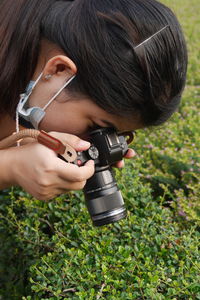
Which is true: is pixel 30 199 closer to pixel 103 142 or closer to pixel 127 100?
pixel 103 142

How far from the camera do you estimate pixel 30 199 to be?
2.01 metres

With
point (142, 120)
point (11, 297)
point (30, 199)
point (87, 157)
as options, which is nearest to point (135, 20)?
point (142, 120)

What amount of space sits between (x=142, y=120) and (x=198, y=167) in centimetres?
71

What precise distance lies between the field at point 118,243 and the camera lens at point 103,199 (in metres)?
0.08

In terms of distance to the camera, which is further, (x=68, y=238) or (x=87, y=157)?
(x=68, y=238)

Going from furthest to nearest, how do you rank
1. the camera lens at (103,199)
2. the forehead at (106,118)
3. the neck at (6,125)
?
the neck at (6,125), the camera lens at (103,199), the forehead at (106,118)

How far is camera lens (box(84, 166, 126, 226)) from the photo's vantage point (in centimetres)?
159

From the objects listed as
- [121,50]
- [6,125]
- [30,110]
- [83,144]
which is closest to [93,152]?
[83,144]

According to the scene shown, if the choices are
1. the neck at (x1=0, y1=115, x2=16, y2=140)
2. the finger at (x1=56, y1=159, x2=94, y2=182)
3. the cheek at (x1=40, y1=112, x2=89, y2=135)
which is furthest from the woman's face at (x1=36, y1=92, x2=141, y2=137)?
the neck at (x1=0, y1=115, x2=16, y2=140)

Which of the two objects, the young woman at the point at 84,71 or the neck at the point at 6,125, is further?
the neck at the point at 6,125

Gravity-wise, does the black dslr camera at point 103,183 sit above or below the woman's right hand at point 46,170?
below

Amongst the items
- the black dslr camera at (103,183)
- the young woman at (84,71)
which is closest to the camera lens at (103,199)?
the black dslr camera at (103,183)

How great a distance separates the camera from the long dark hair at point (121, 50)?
143cm

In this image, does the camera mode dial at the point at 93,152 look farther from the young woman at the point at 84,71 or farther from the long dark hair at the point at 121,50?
the long dark hair at the point at 121,50
